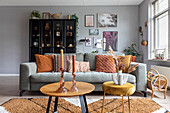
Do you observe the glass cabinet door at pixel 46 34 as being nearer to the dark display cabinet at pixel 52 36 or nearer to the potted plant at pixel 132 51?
the dark display cabinet at pixel 52 36

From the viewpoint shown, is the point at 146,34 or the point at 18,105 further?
the point at 146,34

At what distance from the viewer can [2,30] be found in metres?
5.14

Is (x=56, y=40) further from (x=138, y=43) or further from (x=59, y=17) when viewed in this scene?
(x=138, y=43)

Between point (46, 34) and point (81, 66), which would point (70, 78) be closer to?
point (81, 66)

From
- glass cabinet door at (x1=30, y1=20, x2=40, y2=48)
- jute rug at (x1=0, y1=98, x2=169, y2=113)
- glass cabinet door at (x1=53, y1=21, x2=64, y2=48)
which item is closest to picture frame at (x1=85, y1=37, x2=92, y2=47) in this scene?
glass cabinet door at (x1=53, y1=21, x2=64, y2=48)

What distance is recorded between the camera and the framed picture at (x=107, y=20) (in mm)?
5051

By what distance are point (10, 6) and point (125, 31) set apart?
4.73 meters

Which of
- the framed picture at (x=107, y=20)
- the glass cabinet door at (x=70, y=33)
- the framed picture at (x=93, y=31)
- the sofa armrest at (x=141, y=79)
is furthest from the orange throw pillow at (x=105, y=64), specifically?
the framed picture at (x=107, y=20)

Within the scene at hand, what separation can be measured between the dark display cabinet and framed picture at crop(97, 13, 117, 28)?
3.51 feet

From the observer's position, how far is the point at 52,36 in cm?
481

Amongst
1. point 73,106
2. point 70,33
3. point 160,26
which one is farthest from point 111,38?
point 73,106

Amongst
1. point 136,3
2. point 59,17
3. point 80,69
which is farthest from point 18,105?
point 136,3

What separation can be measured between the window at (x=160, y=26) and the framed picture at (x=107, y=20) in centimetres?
140

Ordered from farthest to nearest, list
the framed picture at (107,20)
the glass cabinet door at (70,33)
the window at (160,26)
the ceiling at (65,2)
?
the framed picture at (107,20), the glass cabinet door at (70,33), the ceiling at (65,2), the window at (160,26)
